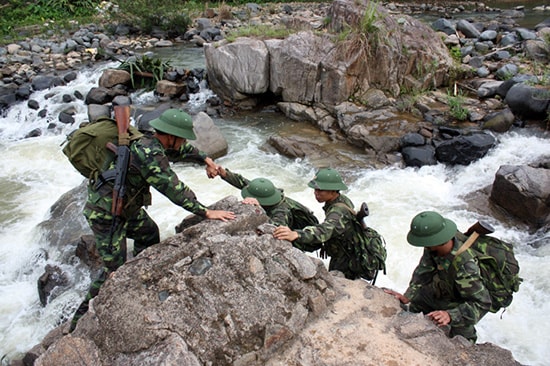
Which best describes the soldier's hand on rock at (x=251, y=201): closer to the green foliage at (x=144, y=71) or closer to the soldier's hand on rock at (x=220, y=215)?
the soldier's hand on rock at (x=220, y=215)

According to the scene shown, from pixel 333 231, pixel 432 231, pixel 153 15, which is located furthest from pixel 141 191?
pixel 153 15

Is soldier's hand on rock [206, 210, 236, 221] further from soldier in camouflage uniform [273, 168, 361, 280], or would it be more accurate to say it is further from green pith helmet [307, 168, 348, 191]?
green pith helmet [307, 168, 348, 191]

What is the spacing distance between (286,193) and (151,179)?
4.53 metres

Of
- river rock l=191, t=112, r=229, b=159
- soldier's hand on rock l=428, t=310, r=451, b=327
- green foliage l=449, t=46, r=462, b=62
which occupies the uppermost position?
soldier's hand on rock l=428, t=310, r=451, b=327

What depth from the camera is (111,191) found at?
Result: 4141 millimetres

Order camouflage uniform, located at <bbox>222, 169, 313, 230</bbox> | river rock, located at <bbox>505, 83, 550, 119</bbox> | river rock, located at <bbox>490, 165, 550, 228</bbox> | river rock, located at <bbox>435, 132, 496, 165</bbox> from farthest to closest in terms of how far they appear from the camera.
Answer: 1. river rock, located at <bbox>505, 83, 550, 119</bbox>
2. river rock, located at <bbox>435, 132, 496, 165</bbox>
3. river rock, located at <bbox>490, 165, 550, 228</bbox>
4. camouflage uniform, located at <bbox>222, 169, 313, 230</bbox>

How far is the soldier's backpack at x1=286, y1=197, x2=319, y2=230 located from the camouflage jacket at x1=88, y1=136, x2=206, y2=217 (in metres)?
1.11

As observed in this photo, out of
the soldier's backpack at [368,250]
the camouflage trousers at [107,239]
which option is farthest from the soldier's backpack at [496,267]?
the camouflage trousers at [107,239]

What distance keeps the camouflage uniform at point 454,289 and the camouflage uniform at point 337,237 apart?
739mm

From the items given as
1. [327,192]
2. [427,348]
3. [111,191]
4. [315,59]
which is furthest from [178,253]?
[315,59]

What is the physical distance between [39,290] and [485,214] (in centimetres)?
690

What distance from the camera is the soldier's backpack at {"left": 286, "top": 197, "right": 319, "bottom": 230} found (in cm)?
468

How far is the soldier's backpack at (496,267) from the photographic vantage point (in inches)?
143

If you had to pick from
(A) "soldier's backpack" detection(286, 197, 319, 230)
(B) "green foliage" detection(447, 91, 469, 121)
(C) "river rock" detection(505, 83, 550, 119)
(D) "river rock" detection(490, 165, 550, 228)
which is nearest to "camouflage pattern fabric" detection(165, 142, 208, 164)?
(A) "soldier's backpack" detection(286, 197, 319, 230)
